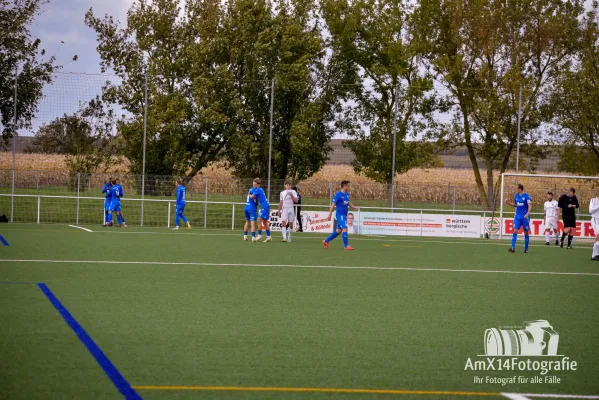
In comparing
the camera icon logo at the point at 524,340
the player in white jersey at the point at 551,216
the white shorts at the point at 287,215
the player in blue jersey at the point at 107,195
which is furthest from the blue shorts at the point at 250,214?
the camera icon logo at the point at 524,340

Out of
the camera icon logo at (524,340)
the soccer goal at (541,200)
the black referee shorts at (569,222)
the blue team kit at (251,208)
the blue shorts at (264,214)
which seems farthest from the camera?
the soccer goal at (541,200)

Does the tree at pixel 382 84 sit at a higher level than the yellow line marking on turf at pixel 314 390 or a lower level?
higher

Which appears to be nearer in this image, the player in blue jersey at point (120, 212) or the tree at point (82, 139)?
the player in blue jersey at point (120, 212)

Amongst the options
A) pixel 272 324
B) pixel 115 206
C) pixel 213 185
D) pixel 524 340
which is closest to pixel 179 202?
pixel 115 206

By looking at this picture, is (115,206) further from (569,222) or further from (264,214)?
(569,222)

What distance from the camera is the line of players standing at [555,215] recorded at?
20250 millimetres

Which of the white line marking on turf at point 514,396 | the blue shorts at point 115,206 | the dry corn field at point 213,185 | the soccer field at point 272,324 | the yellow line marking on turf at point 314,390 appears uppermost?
the dry corn field at point 213,185

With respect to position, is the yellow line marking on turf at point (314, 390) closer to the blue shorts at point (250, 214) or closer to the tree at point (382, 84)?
the blue shorts at point (250, 214)

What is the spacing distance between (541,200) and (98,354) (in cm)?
3029

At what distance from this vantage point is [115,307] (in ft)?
31.3

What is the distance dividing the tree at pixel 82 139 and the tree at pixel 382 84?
464 inches

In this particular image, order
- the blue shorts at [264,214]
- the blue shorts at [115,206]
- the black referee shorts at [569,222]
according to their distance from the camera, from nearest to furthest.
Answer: the blue shorts at [264,214] < the black referee shorts at [569,222] < the blue shorts at [115,206]

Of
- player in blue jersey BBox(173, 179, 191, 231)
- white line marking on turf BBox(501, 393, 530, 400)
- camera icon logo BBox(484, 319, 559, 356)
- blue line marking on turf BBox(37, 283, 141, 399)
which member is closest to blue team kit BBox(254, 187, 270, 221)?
player in blue jersey BBox(173, 179, 191, 231)

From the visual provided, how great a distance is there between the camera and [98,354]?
6.86 metres
